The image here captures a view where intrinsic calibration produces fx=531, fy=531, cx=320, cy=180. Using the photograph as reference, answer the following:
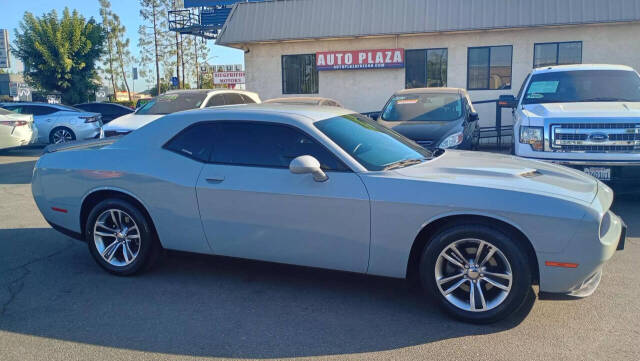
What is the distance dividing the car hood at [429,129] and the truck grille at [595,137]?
175 cm

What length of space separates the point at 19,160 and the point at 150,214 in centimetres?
1175

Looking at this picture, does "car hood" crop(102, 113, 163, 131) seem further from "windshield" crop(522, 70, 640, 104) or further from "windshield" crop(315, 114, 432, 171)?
"windshield" crop(522, 70, 640, 104)

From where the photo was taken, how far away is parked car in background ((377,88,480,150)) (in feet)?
27.8

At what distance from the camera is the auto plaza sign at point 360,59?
17.9 m

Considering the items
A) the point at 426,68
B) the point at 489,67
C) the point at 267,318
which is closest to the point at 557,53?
the point at 489,67

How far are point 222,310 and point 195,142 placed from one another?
152 centimetres

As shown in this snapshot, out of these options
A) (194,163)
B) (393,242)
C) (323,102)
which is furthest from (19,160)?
(393,242)

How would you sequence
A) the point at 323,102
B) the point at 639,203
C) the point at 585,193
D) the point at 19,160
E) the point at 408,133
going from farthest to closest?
the point at 19,160 → the point at 323,102 → the point at 408,133 → the point at 639,203 → the point at 585,193

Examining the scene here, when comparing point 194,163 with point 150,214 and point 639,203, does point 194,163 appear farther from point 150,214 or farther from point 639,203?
point 639,203

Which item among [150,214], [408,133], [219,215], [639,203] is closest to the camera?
[219,215]

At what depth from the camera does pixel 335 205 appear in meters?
4.12

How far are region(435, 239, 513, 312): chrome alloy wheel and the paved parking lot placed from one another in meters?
0.20

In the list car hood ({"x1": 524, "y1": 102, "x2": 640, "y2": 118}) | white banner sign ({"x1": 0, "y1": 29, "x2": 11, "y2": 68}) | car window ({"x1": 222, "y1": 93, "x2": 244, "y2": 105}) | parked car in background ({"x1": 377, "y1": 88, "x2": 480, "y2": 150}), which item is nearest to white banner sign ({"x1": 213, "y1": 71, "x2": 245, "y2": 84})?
car window ({"x1": 222, "y1": 93, "x2": 244, "y2": 105})

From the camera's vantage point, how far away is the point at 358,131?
15.7 feet
